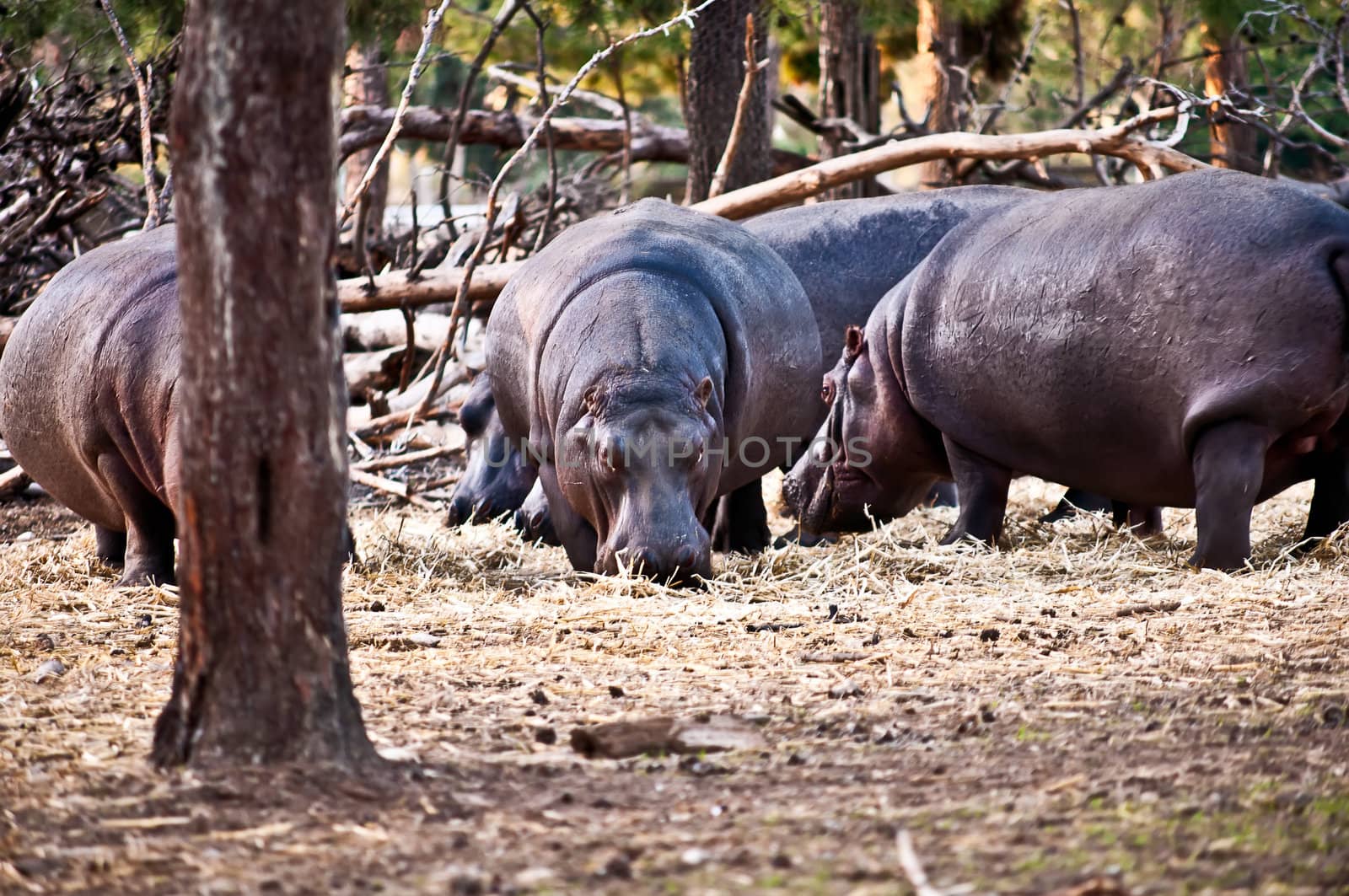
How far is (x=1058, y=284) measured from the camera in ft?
17.9

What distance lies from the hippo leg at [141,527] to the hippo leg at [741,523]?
245 centimetres

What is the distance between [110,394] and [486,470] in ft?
8.17

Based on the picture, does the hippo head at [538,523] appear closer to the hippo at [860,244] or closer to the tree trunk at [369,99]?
the hippo at [860,244]

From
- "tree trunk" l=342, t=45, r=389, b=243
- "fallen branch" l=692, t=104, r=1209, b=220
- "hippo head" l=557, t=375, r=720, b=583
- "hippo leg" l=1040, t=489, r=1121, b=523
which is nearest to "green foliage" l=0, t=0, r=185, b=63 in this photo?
"tree trunk" l=342, t=45, r=389, b=243

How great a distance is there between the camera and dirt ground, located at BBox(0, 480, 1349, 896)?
87.4 inches

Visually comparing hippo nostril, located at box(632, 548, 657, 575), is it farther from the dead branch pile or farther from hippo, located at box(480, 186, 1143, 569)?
the dead branch pile

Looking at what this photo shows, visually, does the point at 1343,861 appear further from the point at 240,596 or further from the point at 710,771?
the point at 240,596

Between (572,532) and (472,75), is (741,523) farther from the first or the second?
(472,75)

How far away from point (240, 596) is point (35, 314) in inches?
136

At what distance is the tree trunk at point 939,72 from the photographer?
11.4m

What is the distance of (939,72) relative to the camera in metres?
11.9

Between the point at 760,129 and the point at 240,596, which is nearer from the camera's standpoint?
the point at 240,596

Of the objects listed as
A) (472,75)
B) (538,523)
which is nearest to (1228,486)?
(538,523)

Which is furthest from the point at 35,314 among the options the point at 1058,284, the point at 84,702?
the point at 1058,284
